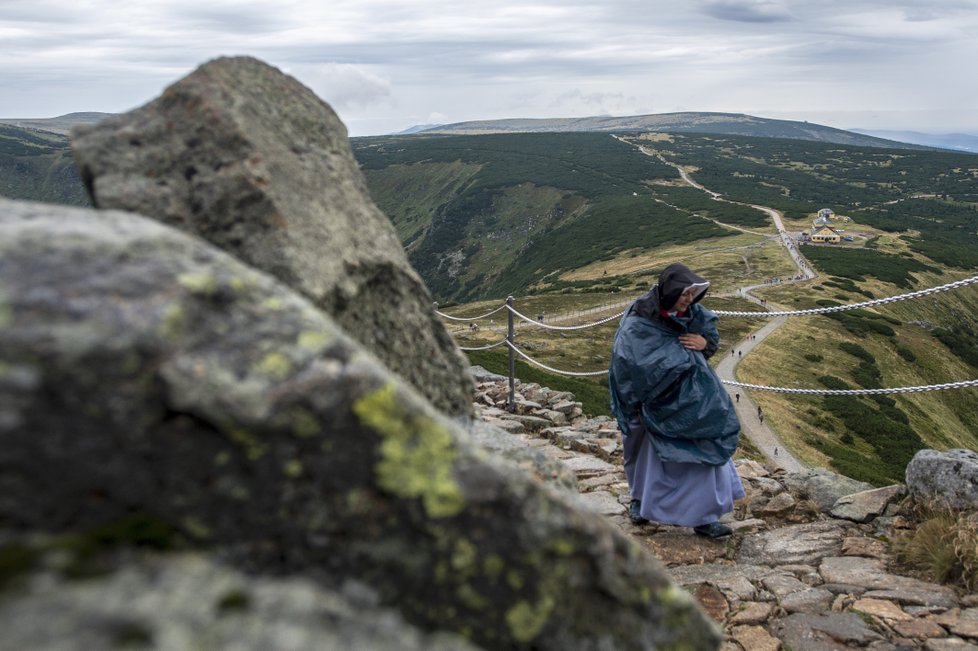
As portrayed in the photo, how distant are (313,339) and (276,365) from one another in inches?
5.8

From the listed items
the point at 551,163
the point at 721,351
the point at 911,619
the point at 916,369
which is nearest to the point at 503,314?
the point at 721,351

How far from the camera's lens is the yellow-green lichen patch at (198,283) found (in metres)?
1.98

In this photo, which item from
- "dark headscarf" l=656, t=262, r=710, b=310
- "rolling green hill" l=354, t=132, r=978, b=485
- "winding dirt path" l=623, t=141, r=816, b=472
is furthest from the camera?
"rolling green hill" l=354, t=132, r=978, b=485

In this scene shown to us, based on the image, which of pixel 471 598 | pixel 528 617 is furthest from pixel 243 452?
pixel 528 617

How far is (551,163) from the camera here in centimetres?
15125

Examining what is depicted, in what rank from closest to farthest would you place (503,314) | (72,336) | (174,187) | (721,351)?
(72,336)
(174,187)
(721,351)
(503,314)

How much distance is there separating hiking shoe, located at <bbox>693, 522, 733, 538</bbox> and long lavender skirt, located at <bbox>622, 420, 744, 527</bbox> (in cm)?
13

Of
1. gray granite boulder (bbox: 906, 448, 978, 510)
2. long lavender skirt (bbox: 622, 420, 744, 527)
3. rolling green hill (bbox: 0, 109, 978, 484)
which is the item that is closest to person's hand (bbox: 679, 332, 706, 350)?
long lavender skirt (bbox: 622, 420, 744, 527)

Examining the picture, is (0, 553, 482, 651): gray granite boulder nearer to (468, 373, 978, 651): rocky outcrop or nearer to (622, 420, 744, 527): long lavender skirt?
(468, 373, 978, 651): rocky outcrop

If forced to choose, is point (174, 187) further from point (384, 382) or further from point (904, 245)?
point (904, 245)

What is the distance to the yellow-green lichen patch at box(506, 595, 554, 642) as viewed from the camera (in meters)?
2.13

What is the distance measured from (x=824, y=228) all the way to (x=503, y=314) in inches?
1758

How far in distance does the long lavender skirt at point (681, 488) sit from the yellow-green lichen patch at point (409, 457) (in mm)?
4525

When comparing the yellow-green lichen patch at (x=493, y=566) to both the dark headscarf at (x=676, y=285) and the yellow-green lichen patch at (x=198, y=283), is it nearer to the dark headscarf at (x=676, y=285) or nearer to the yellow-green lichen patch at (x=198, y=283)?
the yellow-green lichen patch at (x=198, y=283)
